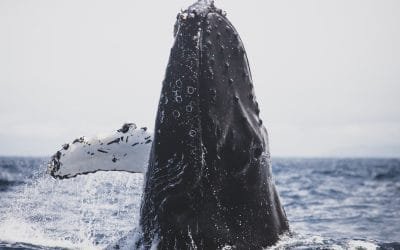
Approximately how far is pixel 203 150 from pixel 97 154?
141 centimetres

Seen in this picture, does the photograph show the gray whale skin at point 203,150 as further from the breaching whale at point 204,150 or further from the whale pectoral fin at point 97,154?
the whale pectoral fin at point 97,154

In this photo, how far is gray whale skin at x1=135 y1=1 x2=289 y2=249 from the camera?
349cm

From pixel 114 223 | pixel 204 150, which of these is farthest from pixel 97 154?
pixel 114 223

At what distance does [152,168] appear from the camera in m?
3.68

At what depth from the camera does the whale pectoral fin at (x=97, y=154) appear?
4.44m

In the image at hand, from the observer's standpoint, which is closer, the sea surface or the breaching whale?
the breaching whale

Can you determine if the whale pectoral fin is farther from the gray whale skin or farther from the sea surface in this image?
the gray whale skin

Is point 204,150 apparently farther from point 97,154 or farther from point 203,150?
point 97,154

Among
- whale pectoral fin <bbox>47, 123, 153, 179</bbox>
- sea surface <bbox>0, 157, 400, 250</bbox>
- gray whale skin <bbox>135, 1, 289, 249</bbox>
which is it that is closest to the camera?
gray whale skin <bbox>135, 1, 289, 249</bbox>

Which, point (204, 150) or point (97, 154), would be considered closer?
point (204, 150)

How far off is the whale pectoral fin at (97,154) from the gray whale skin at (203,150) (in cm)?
75

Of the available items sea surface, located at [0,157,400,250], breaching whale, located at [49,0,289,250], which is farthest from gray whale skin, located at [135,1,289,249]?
sea surface, located at [0,157,400,250]

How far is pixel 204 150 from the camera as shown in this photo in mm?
3547

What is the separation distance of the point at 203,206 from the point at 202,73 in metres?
1.00
